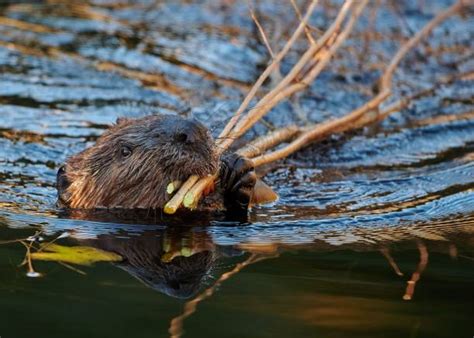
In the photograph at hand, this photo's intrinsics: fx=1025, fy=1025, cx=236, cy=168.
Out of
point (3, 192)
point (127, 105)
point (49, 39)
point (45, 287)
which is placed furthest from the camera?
point (49, 39)

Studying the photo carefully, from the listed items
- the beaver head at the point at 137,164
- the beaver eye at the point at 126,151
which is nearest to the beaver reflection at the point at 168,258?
the beaver head at the point at 137,164

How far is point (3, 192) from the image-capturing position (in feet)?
16.6

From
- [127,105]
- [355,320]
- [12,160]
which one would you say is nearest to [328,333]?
[355,320]

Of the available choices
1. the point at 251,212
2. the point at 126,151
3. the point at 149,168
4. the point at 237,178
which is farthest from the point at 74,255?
the point at 251,212

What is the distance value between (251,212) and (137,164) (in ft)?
2.09

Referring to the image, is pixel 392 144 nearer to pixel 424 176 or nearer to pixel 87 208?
pixel 424 176

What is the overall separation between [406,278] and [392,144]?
9.53ft

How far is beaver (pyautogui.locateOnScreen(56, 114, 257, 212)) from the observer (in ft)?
13.4

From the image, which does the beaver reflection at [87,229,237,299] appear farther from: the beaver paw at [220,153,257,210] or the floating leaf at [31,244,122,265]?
the beaver paw at [220,153,257,210]

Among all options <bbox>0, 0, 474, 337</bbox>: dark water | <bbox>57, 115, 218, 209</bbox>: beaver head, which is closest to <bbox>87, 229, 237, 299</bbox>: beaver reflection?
<bbox>0, 0, 474, 337</bbox>: dark water

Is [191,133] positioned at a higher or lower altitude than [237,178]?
higher

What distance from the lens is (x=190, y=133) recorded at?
401 centimetres

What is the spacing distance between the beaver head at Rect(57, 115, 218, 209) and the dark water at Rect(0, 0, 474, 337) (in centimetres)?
11

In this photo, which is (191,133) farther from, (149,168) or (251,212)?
(251,212)
